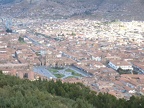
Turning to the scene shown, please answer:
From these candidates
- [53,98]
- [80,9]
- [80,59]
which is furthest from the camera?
[80,9]

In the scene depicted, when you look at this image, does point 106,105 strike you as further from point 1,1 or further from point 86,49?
point 1,1

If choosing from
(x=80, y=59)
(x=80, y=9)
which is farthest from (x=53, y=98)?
(x=80, y=9)

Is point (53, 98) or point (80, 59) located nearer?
point (53, 98)

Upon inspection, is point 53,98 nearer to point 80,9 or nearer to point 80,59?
point 80,59

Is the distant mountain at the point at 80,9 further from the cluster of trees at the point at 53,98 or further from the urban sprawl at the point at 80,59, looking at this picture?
the cluster of trees at the point at 53,98

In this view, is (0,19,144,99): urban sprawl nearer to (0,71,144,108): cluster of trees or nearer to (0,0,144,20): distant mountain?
(0,71,144,108): cluster of trees
